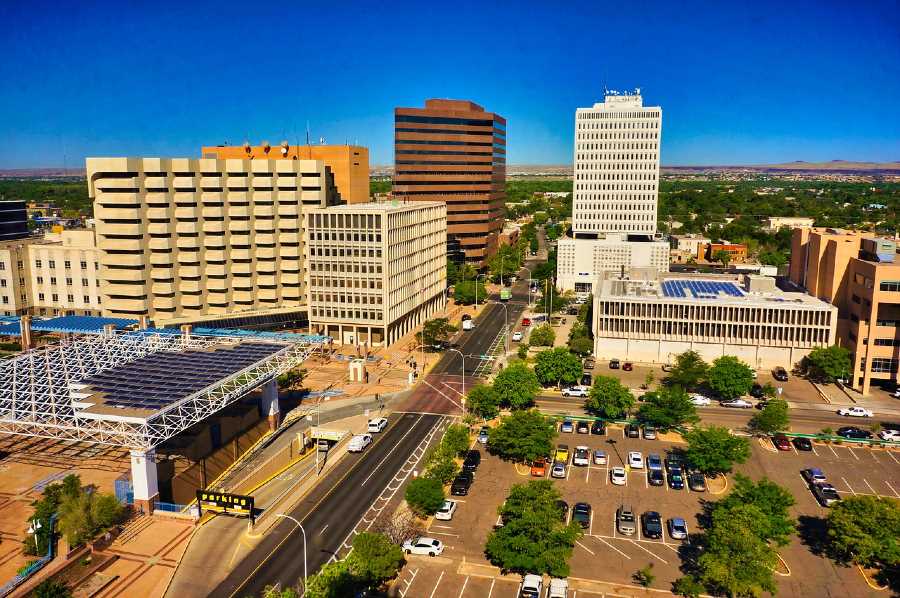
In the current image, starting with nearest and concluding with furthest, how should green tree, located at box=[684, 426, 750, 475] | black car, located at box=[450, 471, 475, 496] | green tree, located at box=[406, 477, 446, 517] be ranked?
green tree, located at box=[406, 477, 446, 517] < black car, located at box=[450, 471, 475, 496] < green tree, located at box=[684, 426, 750, 475]

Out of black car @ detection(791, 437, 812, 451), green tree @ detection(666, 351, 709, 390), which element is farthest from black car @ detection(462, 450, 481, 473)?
black car @ detection(791, 437, 812, 451)

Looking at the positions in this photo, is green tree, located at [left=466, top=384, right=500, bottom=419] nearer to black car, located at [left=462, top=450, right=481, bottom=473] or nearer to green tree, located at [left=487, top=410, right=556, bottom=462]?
black car, located at [left=462, top=450, right=481, bottom=473]

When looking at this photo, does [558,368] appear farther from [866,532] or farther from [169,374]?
[169,374]

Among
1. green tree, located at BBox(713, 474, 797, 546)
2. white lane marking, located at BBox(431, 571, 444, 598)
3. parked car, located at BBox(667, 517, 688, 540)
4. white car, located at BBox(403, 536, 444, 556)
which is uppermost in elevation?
green tree, located at BBox(713, 474, 797, 546)

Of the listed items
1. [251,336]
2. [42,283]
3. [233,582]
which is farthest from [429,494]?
[42,283]

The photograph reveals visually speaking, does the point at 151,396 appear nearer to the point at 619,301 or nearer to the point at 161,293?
the point at 161,293

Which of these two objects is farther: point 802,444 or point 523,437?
point 802,444

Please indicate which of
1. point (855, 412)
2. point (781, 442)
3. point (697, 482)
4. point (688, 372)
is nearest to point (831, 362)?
point (855, 412)
